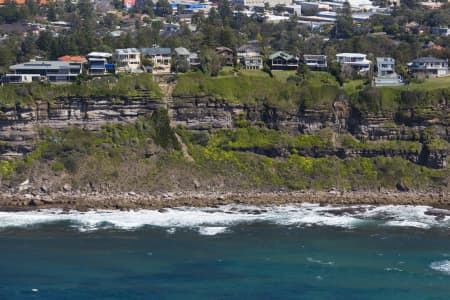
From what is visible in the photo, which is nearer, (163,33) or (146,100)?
(146,100)

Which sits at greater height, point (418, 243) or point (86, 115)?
point (86, 115)

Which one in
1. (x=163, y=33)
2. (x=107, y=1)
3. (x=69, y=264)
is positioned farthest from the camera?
(x=107, y=1)

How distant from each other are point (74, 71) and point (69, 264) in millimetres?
24038

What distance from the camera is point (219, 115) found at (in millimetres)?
68875

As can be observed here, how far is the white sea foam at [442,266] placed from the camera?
49688mm

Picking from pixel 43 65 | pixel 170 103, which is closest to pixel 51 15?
pixel 43 65

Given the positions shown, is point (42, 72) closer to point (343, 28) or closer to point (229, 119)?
point (229, 119)

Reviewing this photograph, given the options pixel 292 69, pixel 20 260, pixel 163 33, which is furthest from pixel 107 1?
pixel 20 260

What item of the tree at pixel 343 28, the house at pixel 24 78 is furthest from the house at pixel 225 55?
the tree at pixel 343 28

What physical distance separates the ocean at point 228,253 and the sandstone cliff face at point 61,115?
7752 mm

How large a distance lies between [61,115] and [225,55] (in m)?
16.3

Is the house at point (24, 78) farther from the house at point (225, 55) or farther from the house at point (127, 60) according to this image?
the house at point (225, 55)

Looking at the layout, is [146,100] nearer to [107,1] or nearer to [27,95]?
[27,95]

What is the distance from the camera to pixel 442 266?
5031 cm
